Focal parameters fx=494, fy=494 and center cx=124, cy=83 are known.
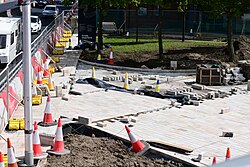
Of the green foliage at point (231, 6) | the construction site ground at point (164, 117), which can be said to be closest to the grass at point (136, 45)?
the green foliage at point (231, 6)

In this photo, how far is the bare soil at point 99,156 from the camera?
35.1 feet

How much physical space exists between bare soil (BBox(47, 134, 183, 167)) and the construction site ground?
0.38 ft

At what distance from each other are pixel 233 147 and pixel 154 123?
9.98ft

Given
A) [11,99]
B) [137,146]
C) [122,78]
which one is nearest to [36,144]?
[137,146]

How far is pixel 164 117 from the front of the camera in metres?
16.0

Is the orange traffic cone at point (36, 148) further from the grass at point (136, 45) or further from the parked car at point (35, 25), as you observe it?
→ the parked car at point (35, 25)

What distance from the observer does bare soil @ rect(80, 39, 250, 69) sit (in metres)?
26.2

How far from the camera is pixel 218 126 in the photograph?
49.6 feet

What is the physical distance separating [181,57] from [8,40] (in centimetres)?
982

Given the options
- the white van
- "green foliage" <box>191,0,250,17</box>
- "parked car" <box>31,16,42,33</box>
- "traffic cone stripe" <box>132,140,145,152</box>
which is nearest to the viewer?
"traffic cone stripe" <box>132,140,145,152</box>

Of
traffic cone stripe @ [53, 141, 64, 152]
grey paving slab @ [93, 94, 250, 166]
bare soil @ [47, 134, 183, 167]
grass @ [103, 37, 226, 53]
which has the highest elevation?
grass @ [103, 37, 226, 53]

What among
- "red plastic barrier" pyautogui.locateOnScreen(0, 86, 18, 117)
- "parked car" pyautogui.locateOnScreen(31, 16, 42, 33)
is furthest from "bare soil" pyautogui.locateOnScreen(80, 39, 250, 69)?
"parked car" pyautogui.locateOnScreen(31, 16, 42, 33)

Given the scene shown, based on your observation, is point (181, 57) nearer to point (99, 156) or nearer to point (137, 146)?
point (137, 146)

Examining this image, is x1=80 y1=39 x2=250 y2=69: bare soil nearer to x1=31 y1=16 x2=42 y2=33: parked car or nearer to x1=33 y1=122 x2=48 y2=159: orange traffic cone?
x1=31 y1=16 x2=42 y2=33: parked car
